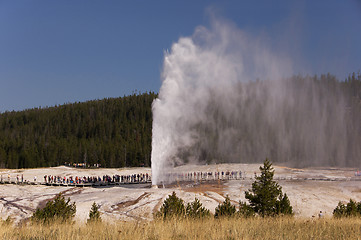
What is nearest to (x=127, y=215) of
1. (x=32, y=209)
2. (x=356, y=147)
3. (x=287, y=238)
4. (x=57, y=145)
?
(x=32, y=209)

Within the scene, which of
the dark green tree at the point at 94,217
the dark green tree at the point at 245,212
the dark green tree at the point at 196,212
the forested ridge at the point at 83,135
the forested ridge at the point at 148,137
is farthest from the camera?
the forested ridge at the point at 83,135

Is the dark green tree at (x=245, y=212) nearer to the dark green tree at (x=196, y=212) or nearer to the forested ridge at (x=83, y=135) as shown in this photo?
the dark green tree at (x=196, y=212)

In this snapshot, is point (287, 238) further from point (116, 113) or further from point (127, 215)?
point (116, 113)

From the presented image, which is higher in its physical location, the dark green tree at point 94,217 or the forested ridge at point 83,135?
the forested ridge at point 83,135

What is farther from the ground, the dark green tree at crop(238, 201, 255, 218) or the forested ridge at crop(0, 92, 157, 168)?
the forested ridge at crop(0, 92, 157, 168)

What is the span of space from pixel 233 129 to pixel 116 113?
7863cm

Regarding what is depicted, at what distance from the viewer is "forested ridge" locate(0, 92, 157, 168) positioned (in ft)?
347

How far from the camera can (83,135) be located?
148000mm

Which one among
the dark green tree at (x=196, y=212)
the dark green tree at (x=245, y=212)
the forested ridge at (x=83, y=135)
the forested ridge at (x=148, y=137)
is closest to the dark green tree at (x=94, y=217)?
the dark green tree at (x=196, y=212)

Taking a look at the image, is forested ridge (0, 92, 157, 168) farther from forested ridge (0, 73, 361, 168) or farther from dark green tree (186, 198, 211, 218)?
dark green tree (186, 198, 211, 218)

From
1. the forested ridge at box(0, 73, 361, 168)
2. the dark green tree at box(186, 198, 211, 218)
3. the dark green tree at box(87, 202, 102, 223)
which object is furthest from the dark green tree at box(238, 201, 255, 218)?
the forested ridge at box(0, 73, 361, 168)

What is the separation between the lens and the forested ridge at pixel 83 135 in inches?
4158

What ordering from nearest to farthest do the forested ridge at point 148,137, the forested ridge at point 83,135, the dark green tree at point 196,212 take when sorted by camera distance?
the dark green tree at point 196,212, the forested ridge at point 148,137, the forested ridge at point 83,135

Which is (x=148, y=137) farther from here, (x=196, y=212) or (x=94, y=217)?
(x=94, y=217)
